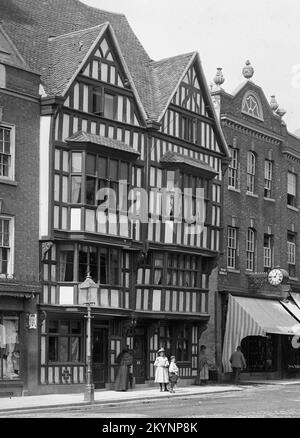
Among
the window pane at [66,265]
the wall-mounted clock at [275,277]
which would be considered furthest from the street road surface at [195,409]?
the wall-mounted clock at [275,277]

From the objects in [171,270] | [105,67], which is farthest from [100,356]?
[105,67]

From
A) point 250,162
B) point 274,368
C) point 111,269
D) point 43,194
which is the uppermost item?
point 250,162

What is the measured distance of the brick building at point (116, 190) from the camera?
102 ft

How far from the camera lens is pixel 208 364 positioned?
38.8m

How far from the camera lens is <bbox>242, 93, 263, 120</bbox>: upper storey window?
4359cm

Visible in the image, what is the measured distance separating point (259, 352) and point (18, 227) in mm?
17330

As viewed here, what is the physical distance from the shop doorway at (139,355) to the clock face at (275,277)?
908cm

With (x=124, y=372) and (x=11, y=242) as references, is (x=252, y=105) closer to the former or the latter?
(x=124, y=372)

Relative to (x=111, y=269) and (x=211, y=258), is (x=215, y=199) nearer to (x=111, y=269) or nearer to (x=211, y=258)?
(x=211, y=258)

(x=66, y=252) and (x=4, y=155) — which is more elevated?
(x=4, y=155)

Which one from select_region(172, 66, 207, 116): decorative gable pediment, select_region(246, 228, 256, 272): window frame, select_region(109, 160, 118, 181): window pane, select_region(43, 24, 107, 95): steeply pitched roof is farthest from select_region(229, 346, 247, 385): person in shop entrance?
select_region(43, 24, 107, 95): steeply pitched roof

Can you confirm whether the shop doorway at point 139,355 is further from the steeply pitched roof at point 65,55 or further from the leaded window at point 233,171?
the steeply pitched roof at point 65,55
